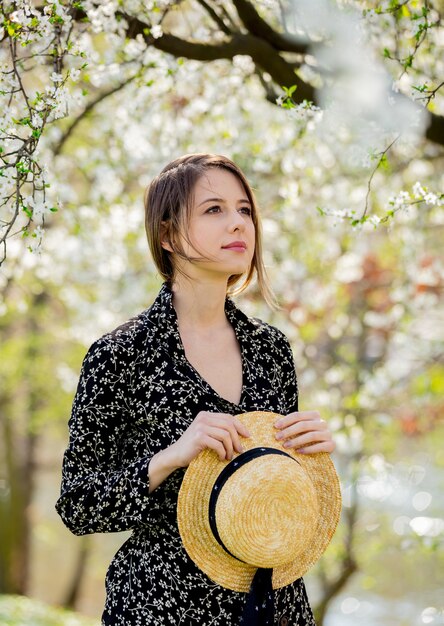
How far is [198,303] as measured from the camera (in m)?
2.38

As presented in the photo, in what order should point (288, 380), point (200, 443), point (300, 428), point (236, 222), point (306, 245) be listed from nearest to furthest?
1. point (200, 443)
2. point (300, 428)
3. point (236, 222)
4. point (288, 380)
5. point (306, 245)

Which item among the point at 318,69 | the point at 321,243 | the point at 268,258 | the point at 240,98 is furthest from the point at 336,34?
the point at 321,243

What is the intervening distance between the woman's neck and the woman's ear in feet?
0.30

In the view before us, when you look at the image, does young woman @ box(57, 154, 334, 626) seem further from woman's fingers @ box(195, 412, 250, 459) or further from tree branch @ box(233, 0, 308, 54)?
tree branch @ box(233, 0, 308, 54)

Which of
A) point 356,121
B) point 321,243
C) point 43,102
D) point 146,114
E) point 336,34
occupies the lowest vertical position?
point 43,102

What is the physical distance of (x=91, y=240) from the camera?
7.25 m

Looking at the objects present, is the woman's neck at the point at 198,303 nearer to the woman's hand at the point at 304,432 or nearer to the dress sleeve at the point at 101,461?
the dress sleeve at the point at 101,461

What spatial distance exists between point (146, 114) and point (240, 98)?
588 mm

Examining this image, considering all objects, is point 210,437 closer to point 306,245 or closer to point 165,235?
point 165,235

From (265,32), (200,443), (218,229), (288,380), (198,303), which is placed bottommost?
(200,443)

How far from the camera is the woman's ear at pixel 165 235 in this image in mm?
2385

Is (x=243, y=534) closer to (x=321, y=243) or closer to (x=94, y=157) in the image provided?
(x=94, y=157)

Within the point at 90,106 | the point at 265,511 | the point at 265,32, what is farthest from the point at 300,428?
the point at 90,106

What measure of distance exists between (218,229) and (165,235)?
0.22 m
